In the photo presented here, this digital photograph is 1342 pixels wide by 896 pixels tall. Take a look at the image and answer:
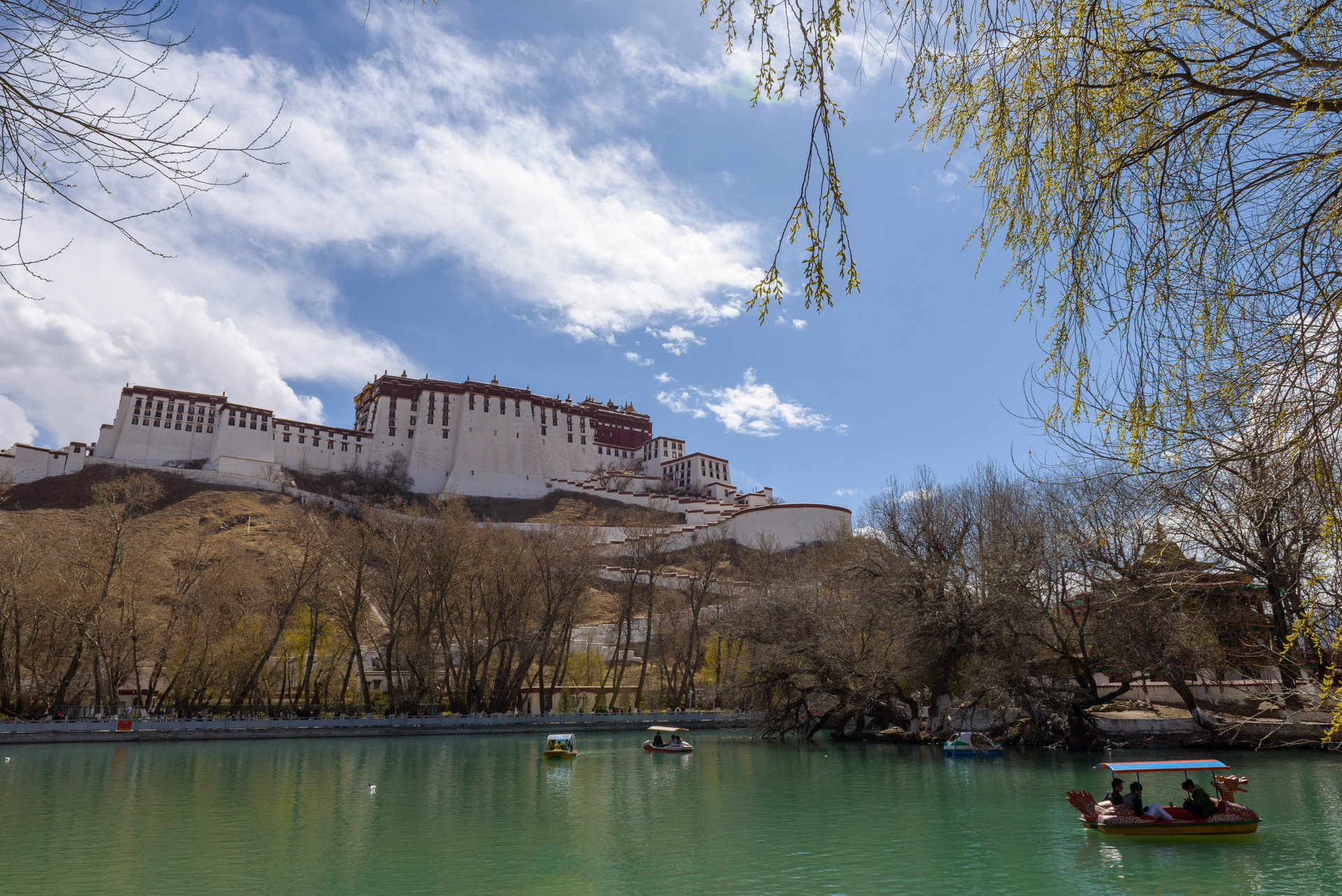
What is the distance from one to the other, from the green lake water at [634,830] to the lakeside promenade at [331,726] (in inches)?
295

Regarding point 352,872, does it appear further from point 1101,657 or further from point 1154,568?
point 1101,657

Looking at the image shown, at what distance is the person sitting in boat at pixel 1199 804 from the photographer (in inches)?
526

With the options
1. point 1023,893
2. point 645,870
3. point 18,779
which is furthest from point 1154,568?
point 18,779

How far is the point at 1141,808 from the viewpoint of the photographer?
543 inches

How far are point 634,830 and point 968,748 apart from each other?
15298mm

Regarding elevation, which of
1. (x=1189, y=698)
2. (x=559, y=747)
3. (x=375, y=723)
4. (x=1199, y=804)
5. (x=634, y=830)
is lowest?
(x=634, y=830)

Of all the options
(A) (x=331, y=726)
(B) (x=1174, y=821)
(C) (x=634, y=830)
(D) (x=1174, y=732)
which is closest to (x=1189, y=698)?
(D) (x=1174, y=732)

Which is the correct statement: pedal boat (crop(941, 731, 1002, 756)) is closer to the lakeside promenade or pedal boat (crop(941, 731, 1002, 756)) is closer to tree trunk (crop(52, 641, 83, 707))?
the lakeside promenade

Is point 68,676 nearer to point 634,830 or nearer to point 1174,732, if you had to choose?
point 634,830

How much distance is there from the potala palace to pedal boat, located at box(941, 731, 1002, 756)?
40.1 m

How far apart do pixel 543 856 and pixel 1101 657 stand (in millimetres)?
20921

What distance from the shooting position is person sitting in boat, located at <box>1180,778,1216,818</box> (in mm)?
13359

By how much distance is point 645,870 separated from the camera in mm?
11898

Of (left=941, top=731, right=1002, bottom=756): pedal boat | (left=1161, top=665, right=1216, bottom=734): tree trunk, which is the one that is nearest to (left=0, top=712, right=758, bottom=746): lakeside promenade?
(left=941, top=731, right=1002, bottom=756): pedal boat
